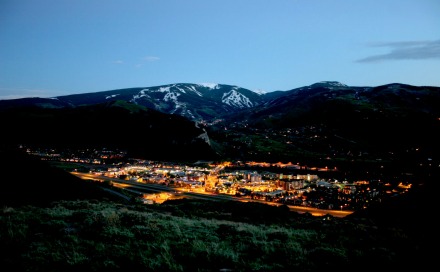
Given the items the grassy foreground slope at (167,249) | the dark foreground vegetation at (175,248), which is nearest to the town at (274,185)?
the dark foreground vegetation at (175,248)

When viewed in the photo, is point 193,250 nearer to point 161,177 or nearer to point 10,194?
point 10,194

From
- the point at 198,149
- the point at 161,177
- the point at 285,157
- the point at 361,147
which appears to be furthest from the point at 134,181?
the point at 361,147

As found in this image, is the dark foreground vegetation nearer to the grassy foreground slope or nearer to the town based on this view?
the grassy foreground slope

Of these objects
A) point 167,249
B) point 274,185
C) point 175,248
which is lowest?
point 274,185

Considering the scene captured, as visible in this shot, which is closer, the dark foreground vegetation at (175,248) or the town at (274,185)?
the dark foreground vegetation at (175,248)

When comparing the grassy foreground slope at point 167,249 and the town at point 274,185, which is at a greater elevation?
the grassy foreground slope at point 167,249

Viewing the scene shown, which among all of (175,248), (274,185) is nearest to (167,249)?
(175,248)

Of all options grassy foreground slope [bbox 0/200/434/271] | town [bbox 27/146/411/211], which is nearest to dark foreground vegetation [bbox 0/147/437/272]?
grassy foreground slope [bbox 0/200/434/271]

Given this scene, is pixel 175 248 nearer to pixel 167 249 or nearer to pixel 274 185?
pixel 167 249

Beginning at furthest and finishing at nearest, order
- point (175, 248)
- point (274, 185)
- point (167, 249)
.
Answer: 1. point (274, 185)
2. point (175, 248)
3. point (167, 249)

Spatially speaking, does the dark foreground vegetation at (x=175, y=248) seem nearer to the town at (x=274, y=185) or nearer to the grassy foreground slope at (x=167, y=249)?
the grassy foreground slope at (x=167, y=249)

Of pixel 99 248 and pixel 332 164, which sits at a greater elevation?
pixel 99 248
